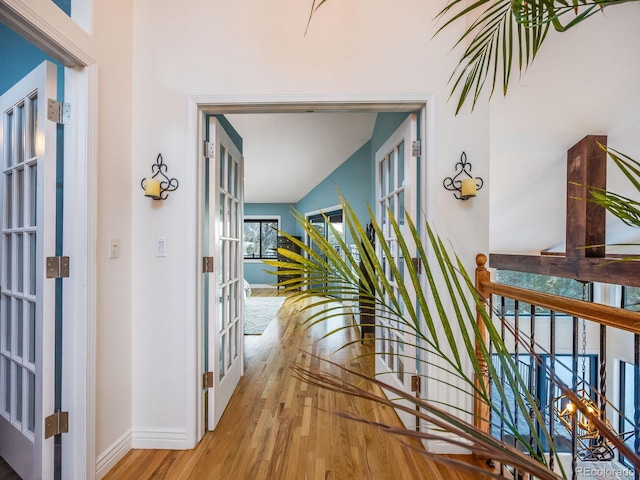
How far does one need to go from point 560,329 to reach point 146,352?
6619mm

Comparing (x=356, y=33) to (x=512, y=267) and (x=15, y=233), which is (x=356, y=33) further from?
(x=512, y=267)

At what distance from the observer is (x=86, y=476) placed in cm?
146

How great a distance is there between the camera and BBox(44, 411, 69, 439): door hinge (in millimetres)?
1413

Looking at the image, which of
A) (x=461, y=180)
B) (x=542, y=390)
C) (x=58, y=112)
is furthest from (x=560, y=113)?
(x=58, y=112)

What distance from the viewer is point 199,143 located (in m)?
1.84

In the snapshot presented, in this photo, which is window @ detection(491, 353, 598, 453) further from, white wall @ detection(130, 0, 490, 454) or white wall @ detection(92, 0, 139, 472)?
white wall @ detection(92, 0, 139, 472)

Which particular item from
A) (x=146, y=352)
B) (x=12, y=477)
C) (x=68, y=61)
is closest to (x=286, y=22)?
(x=68, y=61)

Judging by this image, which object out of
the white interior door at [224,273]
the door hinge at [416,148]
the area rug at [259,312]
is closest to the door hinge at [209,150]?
the white interior door at [224,273]

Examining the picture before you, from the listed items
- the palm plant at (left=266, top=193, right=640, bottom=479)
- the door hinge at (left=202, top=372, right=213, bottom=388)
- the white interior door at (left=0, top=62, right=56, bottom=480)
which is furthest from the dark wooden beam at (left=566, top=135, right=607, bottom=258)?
the white interior door at (left=0, top=62, right=56, bottom=480)

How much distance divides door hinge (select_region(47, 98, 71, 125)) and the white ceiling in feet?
5.95

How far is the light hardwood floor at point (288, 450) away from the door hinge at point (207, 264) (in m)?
0.61

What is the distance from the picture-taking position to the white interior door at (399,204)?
1.90m

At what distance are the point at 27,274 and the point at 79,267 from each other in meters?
0.30

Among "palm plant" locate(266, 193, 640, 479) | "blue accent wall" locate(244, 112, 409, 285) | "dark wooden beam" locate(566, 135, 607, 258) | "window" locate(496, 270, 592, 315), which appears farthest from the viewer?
"window" locate(496, 270, 592, 315)
